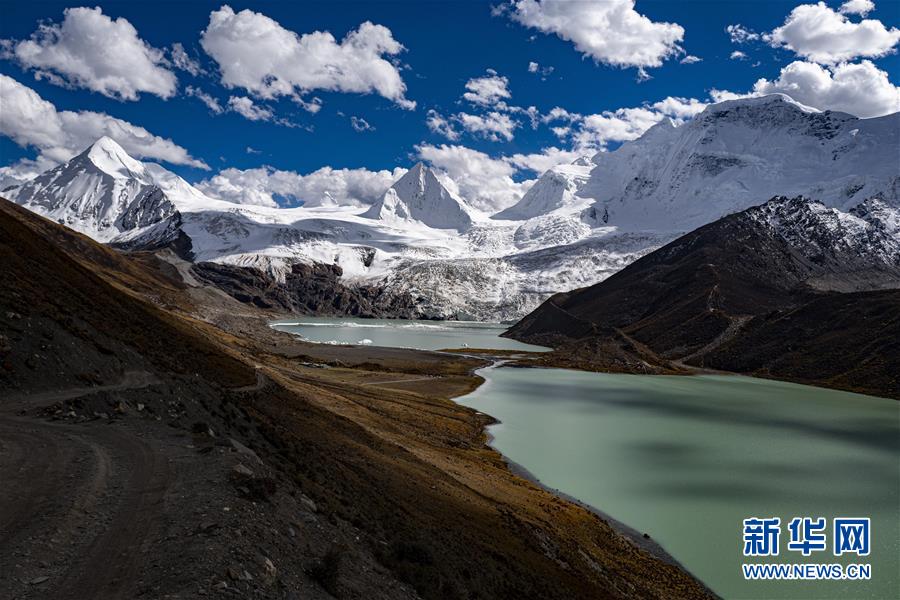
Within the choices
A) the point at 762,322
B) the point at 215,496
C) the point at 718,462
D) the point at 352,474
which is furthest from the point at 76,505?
the point at 762,322

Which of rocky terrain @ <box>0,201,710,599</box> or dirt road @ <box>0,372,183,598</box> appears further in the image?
rocky terrain @ <box>0,201,710,599</box>

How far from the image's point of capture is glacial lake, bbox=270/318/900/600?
3192 cm

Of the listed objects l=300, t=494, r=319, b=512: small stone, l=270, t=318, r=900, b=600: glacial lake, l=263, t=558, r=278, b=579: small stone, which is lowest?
l=270, t=318, r=900, b=600: glacial lake

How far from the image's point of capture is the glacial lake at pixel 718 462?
105 ft

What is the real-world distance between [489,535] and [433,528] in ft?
12.6

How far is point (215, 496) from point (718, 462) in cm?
4827

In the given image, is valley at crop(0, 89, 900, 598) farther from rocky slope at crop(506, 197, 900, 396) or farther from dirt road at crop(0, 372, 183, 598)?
rocky slope at crop(506, 197, 900, 396)

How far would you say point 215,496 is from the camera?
47.3 ft

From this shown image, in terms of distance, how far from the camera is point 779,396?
321 feet

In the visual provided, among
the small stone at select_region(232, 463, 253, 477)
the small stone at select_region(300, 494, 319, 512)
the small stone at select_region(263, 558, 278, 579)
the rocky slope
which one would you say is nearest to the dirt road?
the small stone at select_region(232, 463, 253, 477)

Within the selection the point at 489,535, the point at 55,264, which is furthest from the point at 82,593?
the point at 55,264

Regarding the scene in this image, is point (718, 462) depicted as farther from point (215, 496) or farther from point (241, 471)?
point (215, 496)

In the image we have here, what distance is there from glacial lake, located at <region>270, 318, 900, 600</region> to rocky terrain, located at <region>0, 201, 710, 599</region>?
5.15 m

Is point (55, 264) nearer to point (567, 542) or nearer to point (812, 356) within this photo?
point (567, 542)
